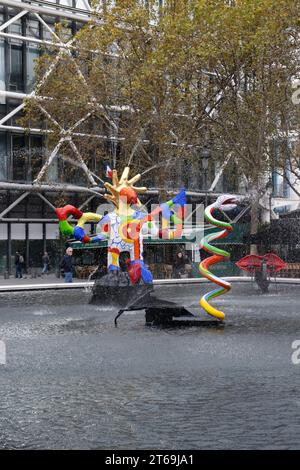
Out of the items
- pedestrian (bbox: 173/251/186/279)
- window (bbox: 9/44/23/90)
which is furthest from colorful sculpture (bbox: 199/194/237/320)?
window (bbox: 9/44/23/90)

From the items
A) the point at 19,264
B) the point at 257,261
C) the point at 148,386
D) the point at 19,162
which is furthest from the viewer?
the point at 19,162

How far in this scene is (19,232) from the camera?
45.8m

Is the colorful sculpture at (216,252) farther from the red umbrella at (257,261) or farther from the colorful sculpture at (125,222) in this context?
the red umbrella at (257,261)

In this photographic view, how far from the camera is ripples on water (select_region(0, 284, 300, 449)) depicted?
6.42 m

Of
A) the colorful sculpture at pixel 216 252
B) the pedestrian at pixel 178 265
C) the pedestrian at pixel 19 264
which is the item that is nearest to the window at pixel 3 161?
the pedestrian at pixel 19 264

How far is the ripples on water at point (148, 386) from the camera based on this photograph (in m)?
6.42

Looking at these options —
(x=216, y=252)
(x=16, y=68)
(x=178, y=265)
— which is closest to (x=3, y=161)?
(x=16, y=68)

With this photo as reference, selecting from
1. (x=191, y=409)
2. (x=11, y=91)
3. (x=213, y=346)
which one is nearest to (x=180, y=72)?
(x=11, y=91)

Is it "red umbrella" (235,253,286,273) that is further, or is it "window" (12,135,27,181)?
"window" (12,135,27,181)

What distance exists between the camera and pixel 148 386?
862cm

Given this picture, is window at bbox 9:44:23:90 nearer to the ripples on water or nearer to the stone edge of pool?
the stone edge of pool

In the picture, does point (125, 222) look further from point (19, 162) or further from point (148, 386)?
point (19, 162)

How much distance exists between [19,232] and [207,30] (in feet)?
62.7
